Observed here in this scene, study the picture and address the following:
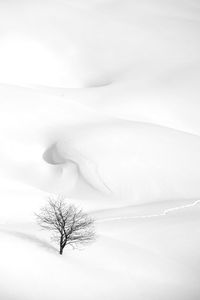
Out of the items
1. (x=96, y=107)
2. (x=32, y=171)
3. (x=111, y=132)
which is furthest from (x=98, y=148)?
(x=96, y=107)

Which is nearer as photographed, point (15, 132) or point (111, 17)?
point (15, 132)

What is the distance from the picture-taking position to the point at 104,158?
4150cm

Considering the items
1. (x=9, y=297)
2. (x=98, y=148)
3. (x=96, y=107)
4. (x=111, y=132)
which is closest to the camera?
(x=9, y=297)

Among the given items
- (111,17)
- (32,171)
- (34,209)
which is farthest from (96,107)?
(111,17)

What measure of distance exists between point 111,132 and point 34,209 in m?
16.6

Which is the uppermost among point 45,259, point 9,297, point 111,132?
point 111,132

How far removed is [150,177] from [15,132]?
51.3 ft

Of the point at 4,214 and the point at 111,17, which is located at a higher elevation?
the point at 111,17

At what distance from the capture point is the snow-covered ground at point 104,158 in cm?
2161

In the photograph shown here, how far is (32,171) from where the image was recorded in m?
39.9

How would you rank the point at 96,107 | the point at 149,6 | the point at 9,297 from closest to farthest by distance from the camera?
the point at 9,297
the point at 96,107
the point at 149,6

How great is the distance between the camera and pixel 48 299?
19.3 metres

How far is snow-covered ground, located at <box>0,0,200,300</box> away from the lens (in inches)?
851

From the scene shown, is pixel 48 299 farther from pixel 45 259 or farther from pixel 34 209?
pixel 34 209
